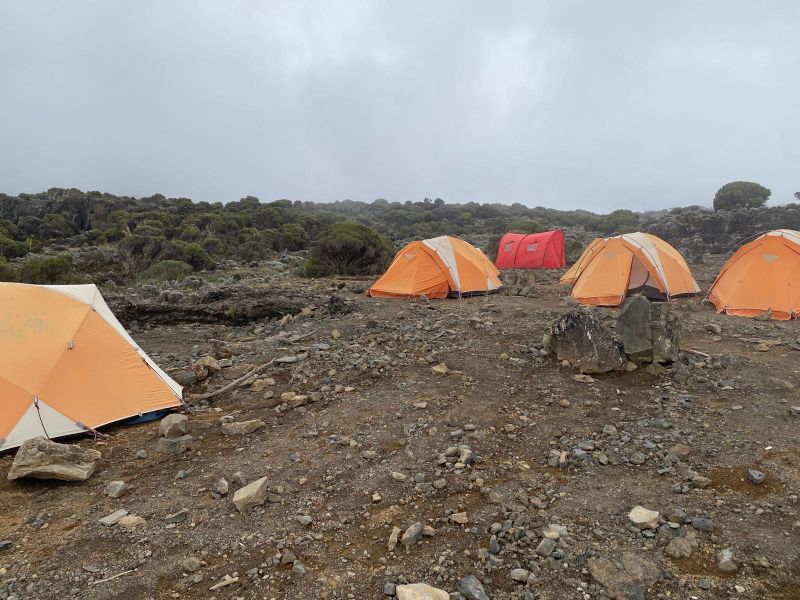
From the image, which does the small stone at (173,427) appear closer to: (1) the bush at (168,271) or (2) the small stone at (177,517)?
(2) the small stone at (177,517)

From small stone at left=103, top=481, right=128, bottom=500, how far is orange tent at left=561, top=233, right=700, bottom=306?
10703mm

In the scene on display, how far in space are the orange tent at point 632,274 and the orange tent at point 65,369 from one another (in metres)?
9.94

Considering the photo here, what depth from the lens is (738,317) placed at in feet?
32.4

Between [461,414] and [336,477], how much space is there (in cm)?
182

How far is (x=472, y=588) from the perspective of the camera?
10.2ft

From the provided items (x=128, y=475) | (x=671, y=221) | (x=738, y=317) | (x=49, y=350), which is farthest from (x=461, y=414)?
(x=671, y=221)

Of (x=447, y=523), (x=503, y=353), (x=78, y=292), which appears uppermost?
(x=78, y=292)

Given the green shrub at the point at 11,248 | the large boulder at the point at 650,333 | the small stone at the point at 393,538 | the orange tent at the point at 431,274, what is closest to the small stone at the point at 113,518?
the small stone at the point at 393,538

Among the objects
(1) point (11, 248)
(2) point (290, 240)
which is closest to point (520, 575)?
(2) point (290, 240)

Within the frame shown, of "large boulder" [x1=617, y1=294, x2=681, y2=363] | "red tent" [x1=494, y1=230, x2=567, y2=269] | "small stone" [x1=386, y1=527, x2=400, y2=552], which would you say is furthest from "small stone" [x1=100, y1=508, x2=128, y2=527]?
"red tent" [x1=494, y1=230, x2=567, y2=269]

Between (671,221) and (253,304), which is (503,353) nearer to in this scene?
(253,304)

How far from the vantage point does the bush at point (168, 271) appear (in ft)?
60.3

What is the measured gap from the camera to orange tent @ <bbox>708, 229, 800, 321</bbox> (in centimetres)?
988

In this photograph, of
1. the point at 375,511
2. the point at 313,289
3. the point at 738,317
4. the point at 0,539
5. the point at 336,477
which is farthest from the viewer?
the point at 313,289
